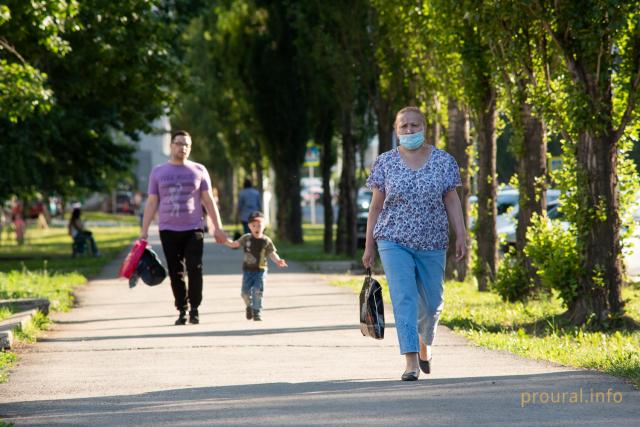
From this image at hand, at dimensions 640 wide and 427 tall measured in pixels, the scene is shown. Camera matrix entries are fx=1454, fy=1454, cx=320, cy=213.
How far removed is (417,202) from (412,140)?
406mm

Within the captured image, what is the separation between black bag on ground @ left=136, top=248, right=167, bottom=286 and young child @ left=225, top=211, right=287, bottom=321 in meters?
0.88

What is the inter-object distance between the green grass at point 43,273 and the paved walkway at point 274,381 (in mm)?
305

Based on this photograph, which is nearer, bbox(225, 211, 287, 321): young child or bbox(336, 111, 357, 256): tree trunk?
bbox(225, 211, 287, 321): young child

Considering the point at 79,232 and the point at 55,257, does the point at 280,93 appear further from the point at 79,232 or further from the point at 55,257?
the point at 55,257

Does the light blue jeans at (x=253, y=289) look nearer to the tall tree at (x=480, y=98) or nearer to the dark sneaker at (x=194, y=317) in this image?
the dark sneaker at (x=194, y=317)

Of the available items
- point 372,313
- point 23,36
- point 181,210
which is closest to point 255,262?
point 181,210

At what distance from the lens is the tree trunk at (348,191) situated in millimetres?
32094

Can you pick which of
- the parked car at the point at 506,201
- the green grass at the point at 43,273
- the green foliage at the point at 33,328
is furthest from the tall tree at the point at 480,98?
the parked car at the point at 506,201

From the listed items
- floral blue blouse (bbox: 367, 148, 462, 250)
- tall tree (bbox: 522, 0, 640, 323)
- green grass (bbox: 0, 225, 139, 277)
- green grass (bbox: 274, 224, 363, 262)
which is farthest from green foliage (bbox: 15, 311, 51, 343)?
green grass (bbox: 274, 224, 363, 262)

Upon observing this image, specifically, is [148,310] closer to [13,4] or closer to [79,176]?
[13,4]

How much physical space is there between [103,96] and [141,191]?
77.8m

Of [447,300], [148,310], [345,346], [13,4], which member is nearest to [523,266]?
[447,300]

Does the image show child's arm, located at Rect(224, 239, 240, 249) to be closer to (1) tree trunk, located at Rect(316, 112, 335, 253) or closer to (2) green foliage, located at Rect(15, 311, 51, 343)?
(2) green foliage, located at Rect(15, 311, 51, 343)

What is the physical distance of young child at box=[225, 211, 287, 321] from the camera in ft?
49.0
